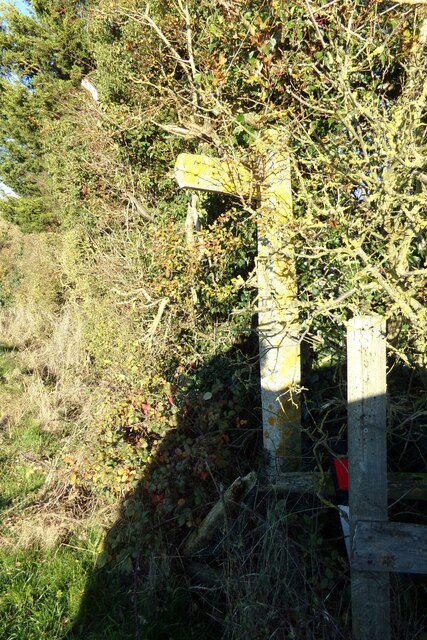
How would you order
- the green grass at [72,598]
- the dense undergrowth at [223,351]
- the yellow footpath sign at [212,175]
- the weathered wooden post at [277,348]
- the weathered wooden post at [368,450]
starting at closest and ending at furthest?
the weathered wooden post at [368,450] < the dense undergrowth at [223,351] < the green grass at [72,598] < the weathered wooden post at [277,348] < the yellow footpath sign at [212,175]

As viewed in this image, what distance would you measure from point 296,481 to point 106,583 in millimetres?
1782

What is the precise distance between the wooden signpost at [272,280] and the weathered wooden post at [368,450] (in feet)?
3.89

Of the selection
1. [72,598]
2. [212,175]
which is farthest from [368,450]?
[72,598]

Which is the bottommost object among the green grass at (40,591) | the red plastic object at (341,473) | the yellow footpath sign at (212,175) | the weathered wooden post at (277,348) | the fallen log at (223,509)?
the green grass at (40,591)

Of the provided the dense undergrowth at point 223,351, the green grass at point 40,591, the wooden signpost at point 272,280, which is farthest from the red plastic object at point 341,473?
the green grass at point 40,591

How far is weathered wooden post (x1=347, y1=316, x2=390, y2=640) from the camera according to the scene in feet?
7.20

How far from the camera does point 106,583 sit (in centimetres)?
372

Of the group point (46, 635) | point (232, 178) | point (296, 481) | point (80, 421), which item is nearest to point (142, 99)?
point (232, 178)

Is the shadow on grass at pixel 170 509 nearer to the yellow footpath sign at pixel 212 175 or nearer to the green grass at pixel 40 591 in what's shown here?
the green grass at pixel 40 591

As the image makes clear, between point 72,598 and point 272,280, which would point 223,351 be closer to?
point 272,280

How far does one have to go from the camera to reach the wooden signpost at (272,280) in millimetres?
3492

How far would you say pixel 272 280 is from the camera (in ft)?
11.5

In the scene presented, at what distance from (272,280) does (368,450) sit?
1604mm

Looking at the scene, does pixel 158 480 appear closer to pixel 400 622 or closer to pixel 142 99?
pixel 400 622
